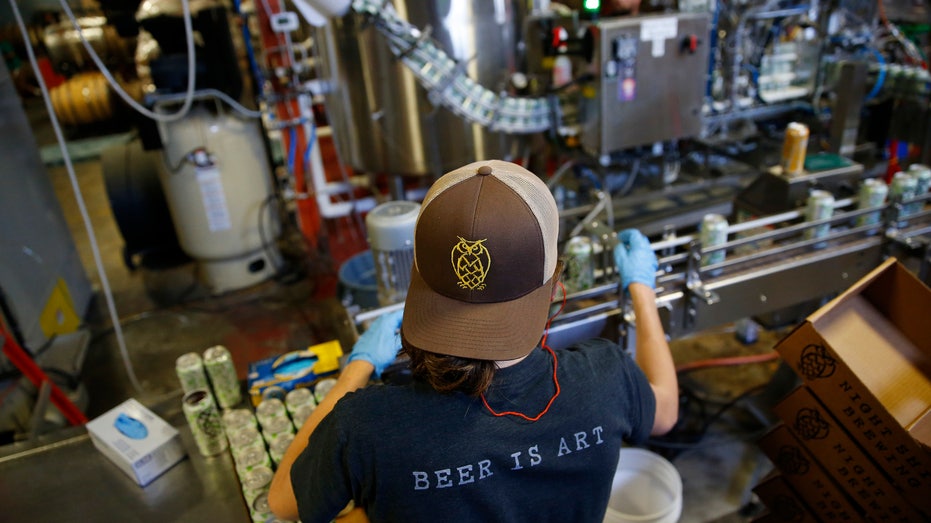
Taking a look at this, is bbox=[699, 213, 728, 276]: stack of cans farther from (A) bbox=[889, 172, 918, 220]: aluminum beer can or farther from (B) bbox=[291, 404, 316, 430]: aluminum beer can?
(B) bbox=[291, 404, 316, 430]: aluminum beer can

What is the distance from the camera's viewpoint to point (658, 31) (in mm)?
2234

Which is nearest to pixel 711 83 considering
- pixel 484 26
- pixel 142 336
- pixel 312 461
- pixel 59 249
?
pixel 484 26

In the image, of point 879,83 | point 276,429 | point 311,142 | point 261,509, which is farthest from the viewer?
point 311,142

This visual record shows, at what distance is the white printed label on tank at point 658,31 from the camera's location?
2.21m

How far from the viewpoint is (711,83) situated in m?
2.63

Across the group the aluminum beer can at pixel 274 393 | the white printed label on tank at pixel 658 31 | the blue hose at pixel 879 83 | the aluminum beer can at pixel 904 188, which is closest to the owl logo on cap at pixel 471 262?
the aluminum beer can at pixel 274 393

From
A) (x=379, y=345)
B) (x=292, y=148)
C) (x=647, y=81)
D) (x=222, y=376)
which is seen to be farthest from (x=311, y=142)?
(x=379, y=345)

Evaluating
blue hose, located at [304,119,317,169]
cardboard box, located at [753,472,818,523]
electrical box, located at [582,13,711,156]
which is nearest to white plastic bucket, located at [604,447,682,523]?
cardboard box, located at [753,472,818,523]

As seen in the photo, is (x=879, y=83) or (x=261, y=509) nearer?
(x=261, y=509)

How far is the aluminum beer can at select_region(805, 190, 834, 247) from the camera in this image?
64.2 inches

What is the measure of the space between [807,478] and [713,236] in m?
0.65

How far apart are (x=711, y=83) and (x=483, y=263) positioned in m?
2.29

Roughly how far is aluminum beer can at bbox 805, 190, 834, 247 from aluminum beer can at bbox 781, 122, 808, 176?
Result: 199 mm

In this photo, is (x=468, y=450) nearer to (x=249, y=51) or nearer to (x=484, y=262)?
(x=484, y=262)
